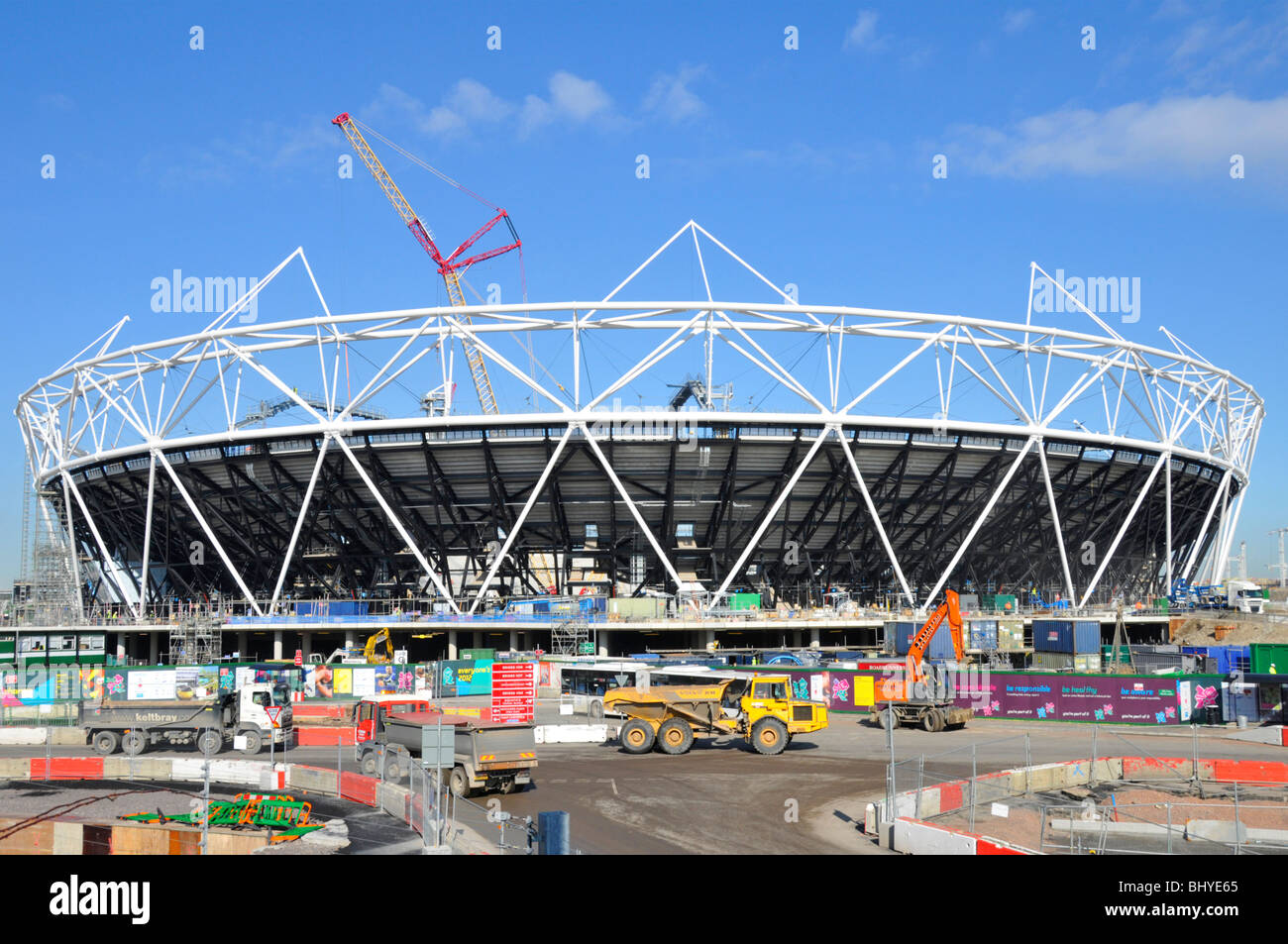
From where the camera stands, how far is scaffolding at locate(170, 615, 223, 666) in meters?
58.8

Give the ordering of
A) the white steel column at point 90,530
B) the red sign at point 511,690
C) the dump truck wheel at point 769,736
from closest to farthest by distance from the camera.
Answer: the dump truck wheel at point 769,736, the red sign at point 511,690, the white steel column at point 90,530

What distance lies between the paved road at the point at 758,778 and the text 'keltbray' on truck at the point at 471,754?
23.0 inches

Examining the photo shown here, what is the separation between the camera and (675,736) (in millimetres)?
29422

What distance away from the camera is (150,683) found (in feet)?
132

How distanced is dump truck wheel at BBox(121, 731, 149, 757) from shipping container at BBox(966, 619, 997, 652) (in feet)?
128

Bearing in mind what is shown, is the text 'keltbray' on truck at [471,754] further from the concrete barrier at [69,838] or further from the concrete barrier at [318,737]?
the concrete barrier at [318,737]

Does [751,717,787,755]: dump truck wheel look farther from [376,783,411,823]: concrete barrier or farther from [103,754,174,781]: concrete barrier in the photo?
[103,754,174,781]: concrete barrier

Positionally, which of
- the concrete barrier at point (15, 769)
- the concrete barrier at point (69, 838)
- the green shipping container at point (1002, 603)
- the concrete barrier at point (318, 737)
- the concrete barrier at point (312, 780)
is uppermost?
the green shipping container at point (1002, 603)

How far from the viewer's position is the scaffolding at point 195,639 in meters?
58.8

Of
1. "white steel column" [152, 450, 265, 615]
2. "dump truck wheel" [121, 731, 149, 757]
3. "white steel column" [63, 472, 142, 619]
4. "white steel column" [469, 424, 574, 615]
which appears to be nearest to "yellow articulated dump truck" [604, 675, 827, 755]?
"dump truck wheel" [121, 731, 149, 757]

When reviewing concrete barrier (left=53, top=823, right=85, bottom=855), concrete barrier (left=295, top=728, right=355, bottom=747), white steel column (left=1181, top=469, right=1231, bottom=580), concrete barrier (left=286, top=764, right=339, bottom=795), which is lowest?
concrete barrier (left=295, top=728, right=355, bottom=747)

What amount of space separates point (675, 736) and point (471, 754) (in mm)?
9219

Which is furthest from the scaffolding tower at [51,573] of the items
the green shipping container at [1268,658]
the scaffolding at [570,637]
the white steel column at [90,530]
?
the green shipping container at [1268,658]
